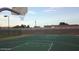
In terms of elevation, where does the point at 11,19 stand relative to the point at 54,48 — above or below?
above

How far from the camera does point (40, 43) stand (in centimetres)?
→ 418

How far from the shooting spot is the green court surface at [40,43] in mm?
4180

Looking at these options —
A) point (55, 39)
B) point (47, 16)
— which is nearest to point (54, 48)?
point (55, 39)

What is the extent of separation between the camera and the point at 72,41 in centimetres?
418

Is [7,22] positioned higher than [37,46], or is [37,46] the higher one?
[7,22]

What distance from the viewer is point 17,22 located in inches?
165

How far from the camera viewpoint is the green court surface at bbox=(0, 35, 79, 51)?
4180 millimetres

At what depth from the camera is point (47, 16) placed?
13.7 ft

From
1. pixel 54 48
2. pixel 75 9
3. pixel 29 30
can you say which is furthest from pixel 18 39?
pixel 75 9

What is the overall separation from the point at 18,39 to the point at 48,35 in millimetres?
334

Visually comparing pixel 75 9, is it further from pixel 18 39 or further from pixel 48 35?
pixel 18 39
